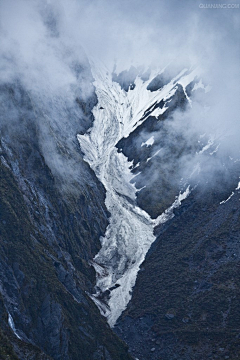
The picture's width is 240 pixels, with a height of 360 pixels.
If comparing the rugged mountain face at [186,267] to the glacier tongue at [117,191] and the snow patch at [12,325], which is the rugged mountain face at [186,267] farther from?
the snow patch at [12,325]

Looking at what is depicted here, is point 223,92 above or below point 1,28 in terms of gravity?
below

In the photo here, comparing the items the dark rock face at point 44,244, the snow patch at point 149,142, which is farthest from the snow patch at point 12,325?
the snow patch at point 149,142

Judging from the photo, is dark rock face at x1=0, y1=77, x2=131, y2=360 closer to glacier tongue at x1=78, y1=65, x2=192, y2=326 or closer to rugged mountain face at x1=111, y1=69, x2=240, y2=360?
glacier tongue at x1=78, y1=65, x2=192, y2=326

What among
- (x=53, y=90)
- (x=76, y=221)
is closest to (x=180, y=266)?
(x=76, y=221)

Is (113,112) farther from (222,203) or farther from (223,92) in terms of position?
(222,203)

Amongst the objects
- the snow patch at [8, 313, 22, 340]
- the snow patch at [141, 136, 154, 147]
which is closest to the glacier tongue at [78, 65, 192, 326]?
the snow patch at [141, 136, 154, 147]

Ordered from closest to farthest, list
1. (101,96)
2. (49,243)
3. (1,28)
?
1. (49,243)
2. (1,28)
3. (101,96)

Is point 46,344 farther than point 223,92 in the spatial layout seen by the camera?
No
